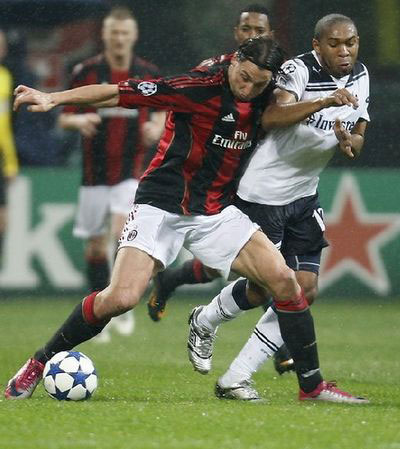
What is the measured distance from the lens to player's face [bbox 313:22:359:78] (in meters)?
7.16

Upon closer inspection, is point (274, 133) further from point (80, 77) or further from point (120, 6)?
point (120, 6)

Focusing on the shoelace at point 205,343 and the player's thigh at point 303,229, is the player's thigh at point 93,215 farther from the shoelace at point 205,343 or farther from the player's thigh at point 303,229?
the player's thigh at point 303,229

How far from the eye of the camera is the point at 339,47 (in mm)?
7195

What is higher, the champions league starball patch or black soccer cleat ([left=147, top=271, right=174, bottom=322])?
the champions league starball patch

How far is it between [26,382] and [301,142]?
6.49 feet

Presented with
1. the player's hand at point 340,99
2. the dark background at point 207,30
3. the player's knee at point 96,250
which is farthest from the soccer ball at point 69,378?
the dark background at point 207,30

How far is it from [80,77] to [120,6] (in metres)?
2.28

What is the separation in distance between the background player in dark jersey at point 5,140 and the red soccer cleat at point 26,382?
5.77 m

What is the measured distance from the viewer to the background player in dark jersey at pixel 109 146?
427 inches

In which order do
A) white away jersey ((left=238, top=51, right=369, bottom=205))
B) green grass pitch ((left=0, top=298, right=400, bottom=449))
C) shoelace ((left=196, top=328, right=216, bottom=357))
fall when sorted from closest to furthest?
green grass pitch ((left=0, top=298, right=400, bottom=449)) → white away jersey ((left=238, top=51, right=369, bottom=205)) → shoelace ((left=196, top=328, right=216, bottom=357))

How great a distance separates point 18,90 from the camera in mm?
6727

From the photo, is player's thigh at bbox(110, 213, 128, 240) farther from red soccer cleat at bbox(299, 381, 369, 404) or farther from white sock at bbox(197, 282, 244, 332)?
red soccer cleat at bbox(299, 381, 369, 404)

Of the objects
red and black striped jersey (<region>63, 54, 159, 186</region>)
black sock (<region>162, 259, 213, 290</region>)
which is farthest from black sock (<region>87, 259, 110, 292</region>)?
black sock (<region>162, 259, 213, 290</region>)

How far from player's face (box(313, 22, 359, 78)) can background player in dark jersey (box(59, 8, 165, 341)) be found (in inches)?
132
